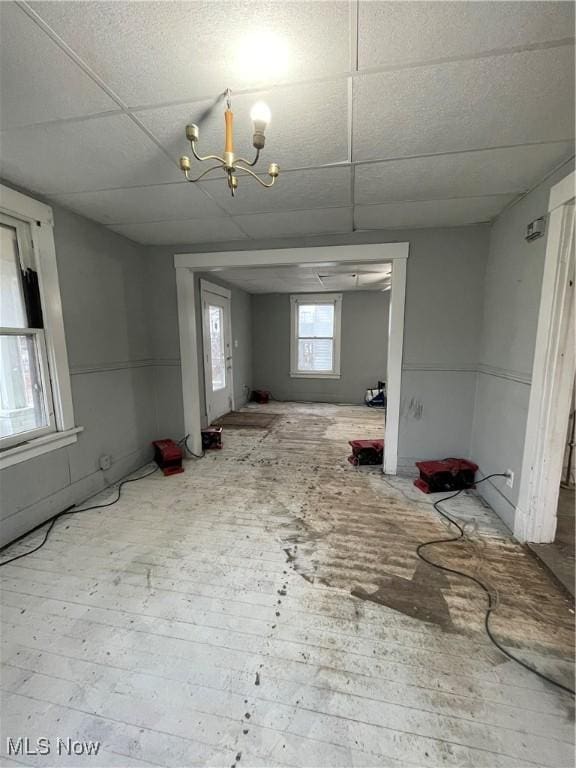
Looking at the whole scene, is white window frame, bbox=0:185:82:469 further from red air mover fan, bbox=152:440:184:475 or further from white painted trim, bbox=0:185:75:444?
red air mover fan, bbox=152:440:184:475

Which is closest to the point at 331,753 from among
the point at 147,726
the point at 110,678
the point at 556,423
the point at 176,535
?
the point at 147,726

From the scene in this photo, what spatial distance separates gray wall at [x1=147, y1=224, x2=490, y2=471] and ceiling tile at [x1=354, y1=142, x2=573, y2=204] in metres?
0.67

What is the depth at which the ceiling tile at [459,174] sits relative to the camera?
167 centimetres

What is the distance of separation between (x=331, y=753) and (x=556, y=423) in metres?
2.03

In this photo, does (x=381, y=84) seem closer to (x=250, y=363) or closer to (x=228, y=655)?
(x=228, y=655)

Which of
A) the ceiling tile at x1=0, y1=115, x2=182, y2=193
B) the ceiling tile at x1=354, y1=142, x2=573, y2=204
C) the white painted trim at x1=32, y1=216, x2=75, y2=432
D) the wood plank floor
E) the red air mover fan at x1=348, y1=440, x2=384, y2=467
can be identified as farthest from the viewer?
the red air mover fan at x1=348, y1=440, x2=384, y2=467

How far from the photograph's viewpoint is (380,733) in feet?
3.53

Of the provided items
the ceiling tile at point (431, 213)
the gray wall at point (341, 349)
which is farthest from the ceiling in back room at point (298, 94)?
the gray wall at point (341, 349)

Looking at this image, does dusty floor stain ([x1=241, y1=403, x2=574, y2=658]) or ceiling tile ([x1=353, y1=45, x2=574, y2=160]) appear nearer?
ceiling tile ([x1=353, y1=45, x2=574, y2=160])

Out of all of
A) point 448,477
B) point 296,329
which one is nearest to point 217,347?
point 296,329

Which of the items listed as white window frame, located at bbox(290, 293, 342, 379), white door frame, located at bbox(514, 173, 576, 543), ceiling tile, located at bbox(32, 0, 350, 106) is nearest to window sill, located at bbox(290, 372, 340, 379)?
white window frame, located at bbox(290, 293, 342, 379)

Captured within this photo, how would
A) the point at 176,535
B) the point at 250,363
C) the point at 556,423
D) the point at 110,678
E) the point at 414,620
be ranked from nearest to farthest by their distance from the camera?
the point at 110,678
the point at 414,620
the point at 556,423
the point at 176,535
the point at 250,363

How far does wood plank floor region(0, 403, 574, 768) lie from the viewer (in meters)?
1.06

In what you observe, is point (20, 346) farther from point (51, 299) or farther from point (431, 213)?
point (431, 213)
